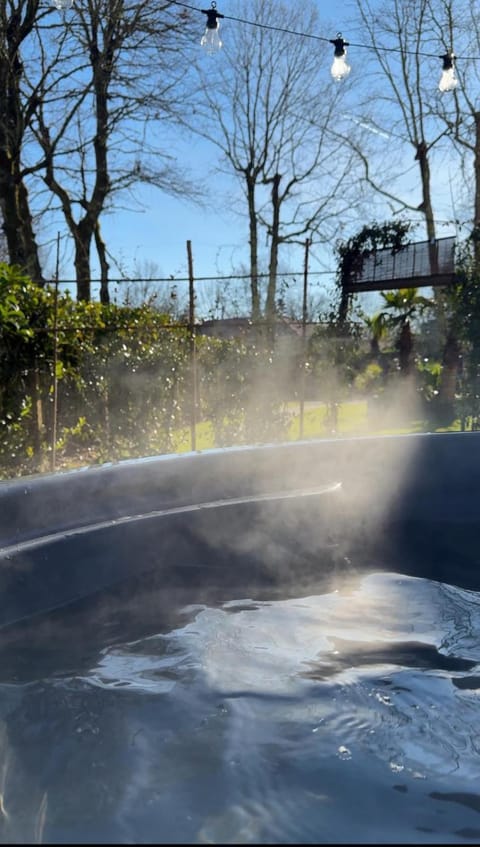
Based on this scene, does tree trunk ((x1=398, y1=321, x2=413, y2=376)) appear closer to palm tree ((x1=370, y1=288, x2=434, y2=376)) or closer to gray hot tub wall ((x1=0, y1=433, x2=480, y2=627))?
palm tree ((x1=370, y1=288, x2=434, y2=376))

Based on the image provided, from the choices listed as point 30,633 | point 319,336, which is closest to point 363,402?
point 319,336

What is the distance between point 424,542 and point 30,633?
168 cm

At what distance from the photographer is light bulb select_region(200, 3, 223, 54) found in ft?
13.0

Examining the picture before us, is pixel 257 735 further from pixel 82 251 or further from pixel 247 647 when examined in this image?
pixel 82 251

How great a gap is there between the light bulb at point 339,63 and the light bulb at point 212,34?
0.80 metres

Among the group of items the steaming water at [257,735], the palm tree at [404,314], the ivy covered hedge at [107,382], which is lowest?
the steaming water at [257,735]

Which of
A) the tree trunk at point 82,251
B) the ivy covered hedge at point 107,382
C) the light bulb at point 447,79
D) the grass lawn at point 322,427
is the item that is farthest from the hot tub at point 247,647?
the tree trunk at point 82,251

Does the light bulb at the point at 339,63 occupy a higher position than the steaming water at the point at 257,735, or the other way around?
the light bulb at the point at 339,63

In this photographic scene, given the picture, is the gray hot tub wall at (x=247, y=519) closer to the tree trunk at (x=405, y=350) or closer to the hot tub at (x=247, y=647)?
the hot tub at (x=247, y=647)

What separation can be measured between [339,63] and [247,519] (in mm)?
3374

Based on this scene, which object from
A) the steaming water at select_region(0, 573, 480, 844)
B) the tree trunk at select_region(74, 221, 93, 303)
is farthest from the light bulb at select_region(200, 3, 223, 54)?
the tree trunk at select_region(74, 221, 93, 303)

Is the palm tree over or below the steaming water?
over

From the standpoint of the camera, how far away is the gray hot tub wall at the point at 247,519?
2086 mm

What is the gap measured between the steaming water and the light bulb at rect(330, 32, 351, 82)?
3.61m
